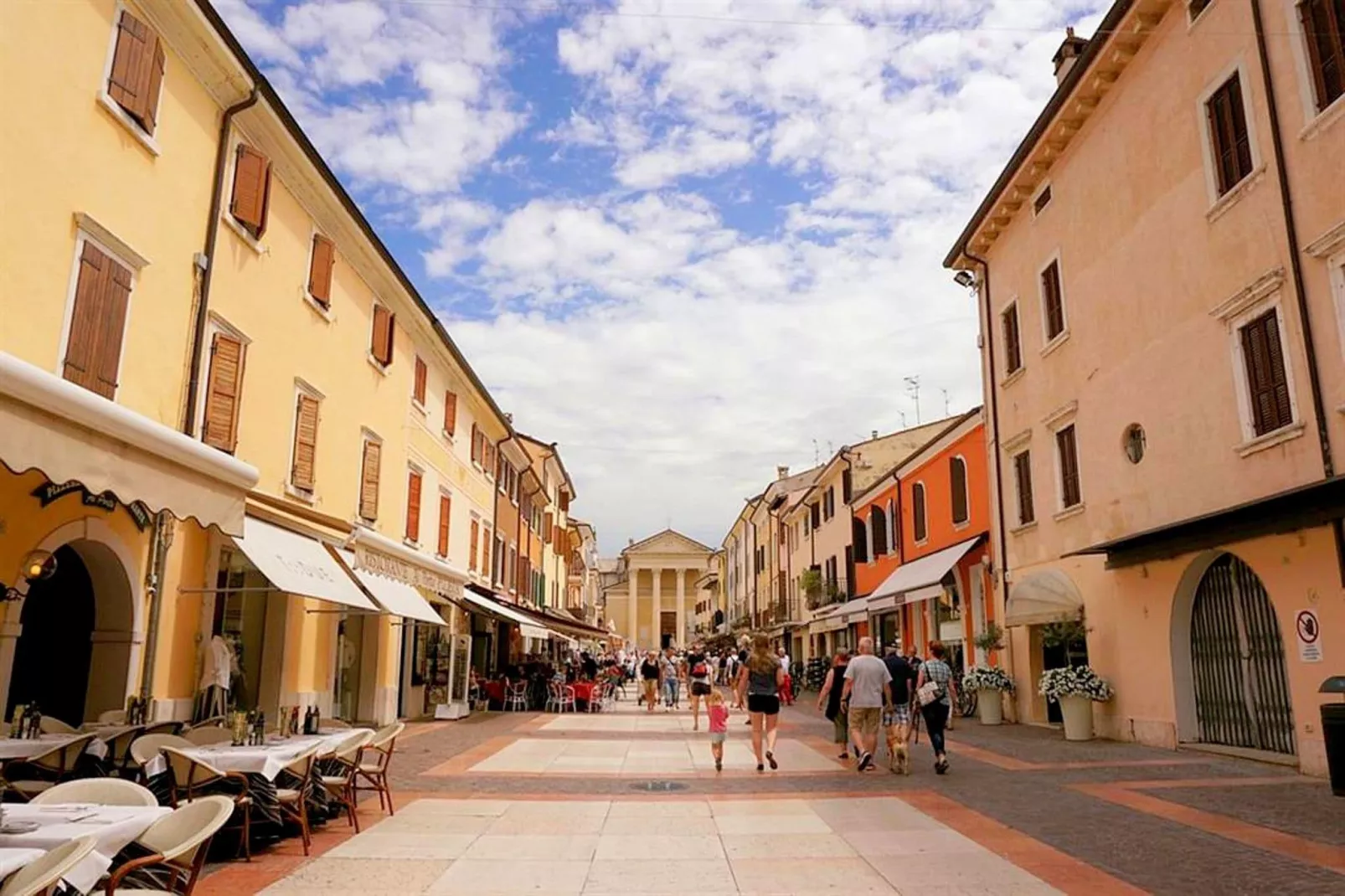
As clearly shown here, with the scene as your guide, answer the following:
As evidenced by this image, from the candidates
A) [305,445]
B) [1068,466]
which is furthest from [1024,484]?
[305,445]

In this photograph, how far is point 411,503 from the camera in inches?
784

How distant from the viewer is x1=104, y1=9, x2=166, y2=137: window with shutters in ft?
31.3

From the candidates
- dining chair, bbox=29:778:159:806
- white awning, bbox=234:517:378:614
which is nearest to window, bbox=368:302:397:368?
white awning, bbox=234:517:378:614

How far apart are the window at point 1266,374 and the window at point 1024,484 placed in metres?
6.66

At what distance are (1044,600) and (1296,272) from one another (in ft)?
23.2

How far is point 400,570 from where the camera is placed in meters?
12.9

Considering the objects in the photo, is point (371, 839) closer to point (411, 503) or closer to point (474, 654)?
point (411, 503)

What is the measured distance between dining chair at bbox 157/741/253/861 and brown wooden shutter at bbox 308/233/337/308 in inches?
363

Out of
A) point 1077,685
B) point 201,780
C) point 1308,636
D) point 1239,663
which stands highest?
point 1308,636

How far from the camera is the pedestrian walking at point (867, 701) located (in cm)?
1179

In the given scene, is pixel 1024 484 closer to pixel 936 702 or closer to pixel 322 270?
pixel 936 702

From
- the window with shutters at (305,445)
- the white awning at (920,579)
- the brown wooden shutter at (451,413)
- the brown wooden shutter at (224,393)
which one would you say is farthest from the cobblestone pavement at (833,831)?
the brown wooden shutter at (451,413)

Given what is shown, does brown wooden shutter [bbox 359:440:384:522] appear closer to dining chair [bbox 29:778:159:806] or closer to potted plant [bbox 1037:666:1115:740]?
dining chair [bbox 29:778:159:806]

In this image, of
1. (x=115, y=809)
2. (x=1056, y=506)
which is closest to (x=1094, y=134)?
(x=1056, y=506)
